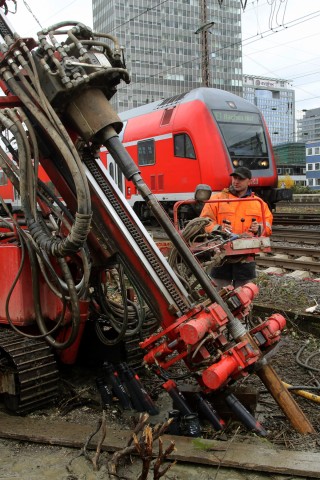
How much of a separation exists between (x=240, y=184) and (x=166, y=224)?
6.90ft

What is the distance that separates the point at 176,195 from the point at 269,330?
11811 millimetres

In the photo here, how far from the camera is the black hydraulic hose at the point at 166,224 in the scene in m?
3.58

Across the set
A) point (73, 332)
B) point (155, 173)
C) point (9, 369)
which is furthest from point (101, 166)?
point (155, 173)

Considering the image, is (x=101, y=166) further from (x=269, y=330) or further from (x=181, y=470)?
(x=181, y=470)

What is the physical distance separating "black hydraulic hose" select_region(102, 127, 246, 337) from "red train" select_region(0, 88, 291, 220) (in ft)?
33.1

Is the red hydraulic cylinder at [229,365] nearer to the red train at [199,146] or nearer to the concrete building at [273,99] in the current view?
the red train at [199,146]

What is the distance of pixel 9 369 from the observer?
392 cm

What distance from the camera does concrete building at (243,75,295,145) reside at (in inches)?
3516

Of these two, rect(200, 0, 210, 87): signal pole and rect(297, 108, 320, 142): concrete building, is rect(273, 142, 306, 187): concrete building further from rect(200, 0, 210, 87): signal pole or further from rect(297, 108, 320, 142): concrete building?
rect(200, 0, 210, 87): signal pole

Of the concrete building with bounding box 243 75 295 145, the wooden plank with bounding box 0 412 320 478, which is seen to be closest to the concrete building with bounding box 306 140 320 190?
the concrete building with bounding box 243 75 295 145

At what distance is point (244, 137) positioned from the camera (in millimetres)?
15125

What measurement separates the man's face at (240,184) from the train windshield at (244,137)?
9.06 m

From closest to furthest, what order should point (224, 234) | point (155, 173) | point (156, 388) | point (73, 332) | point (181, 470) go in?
1. point (181, 470)
2. point (73, 332)
3. point (156, 388)
4. point (224, 234)
5. point (155, 173)

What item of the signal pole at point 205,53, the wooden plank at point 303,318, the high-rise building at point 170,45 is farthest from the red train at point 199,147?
the high-rise building at point 170,45
